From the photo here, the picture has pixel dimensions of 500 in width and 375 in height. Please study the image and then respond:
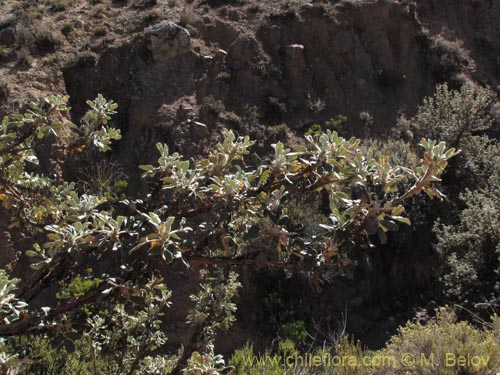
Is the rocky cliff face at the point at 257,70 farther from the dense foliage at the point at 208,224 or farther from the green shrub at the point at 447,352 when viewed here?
the dense foliage at the point at 208,224

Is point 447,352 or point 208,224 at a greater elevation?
point 208,224

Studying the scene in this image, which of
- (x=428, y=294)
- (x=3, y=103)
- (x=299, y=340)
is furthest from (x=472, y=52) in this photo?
(x=3, y=103)

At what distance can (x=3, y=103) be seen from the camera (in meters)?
9.95

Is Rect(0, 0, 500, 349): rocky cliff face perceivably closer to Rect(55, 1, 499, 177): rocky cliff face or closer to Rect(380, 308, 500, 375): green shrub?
Rect(55, 1, 499, 177): rocky cliff face

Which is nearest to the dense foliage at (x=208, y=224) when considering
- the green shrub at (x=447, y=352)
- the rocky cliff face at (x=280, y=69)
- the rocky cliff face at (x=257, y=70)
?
the green shrub at (x=447, y=352)

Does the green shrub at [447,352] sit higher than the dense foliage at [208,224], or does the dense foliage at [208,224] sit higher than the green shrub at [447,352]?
the dense foliage at [208,224]

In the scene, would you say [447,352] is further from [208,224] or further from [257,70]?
[257,70]

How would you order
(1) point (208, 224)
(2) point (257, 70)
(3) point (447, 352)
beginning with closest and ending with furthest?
(1) point (208, 224) → (3) point (447, 352) → (2) point (257, 70)

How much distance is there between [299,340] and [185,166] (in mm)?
5089

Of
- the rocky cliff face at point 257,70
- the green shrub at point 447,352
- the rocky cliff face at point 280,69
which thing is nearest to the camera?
the green shrub at point 447,352

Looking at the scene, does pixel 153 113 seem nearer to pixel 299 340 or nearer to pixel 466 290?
pixel 299 340

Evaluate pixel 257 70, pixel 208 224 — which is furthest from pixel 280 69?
pixel 208 224

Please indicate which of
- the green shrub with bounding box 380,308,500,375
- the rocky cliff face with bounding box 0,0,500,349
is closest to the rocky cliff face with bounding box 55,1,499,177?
the rocky cliff face with bounding box 0,0,500,349

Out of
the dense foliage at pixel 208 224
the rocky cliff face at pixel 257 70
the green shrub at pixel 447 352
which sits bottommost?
the rocky cliff face at pixel 257 70
